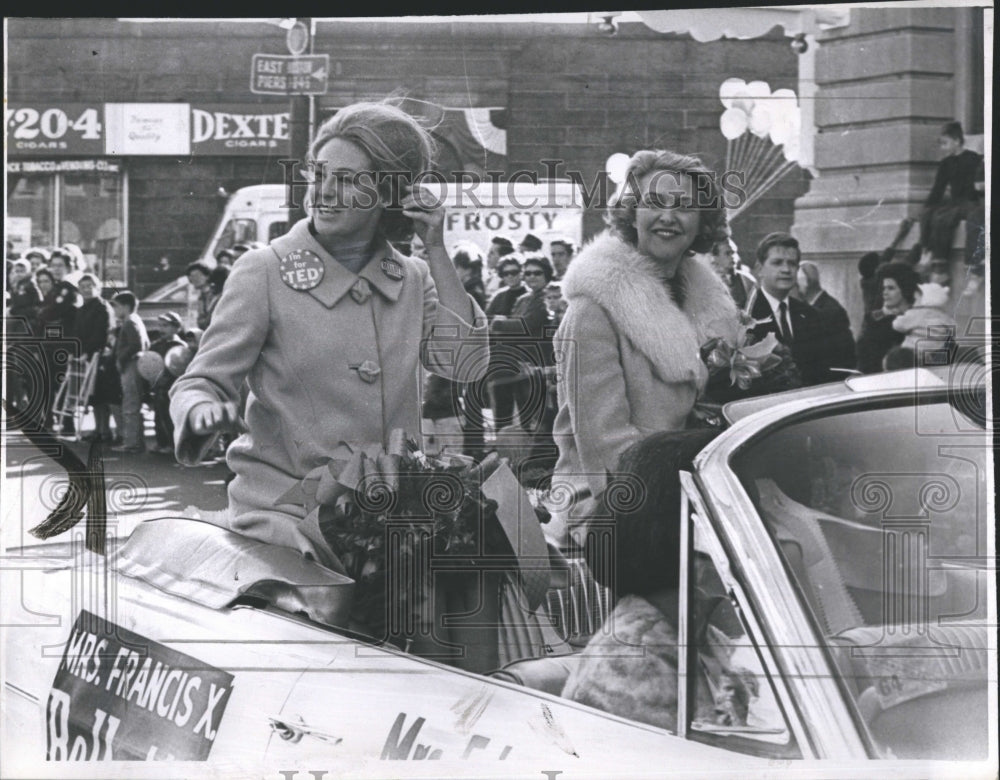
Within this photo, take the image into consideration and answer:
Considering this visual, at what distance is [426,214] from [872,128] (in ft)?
4.60

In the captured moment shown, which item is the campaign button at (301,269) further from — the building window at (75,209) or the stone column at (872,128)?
the stone column at (872,128)

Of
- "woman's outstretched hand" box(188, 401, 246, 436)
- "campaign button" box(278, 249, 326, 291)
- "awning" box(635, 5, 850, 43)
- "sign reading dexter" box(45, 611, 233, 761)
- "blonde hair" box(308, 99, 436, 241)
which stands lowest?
"sign reading dexter" box(45, 611, 233, 761)

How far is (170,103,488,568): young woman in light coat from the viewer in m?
4.61

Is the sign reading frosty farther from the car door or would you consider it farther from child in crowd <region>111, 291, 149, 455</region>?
child in crowd <region>111, 291, 149, 455</region>

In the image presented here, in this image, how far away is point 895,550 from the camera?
462 cm

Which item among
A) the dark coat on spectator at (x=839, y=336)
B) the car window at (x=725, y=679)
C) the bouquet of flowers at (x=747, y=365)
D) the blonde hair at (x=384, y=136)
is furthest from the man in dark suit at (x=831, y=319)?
the blonde hair at (x=384, y=136)

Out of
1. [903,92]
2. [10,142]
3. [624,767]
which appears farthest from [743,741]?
[10,142]

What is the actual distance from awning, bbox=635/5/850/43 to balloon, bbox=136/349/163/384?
1.83 meters

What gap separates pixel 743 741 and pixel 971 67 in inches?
86.7

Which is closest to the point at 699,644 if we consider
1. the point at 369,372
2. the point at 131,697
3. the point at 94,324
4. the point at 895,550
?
the point at 895,550

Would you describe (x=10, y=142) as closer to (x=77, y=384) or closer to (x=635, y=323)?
→ (x=77, y=384)

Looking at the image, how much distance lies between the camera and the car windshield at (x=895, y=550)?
4.59 metres

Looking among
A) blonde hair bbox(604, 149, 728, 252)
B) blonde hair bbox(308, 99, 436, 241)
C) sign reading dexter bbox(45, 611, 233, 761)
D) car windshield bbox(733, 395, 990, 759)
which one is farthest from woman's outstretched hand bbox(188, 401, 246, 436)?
car windshield bbox(733, 395, 990, 759)

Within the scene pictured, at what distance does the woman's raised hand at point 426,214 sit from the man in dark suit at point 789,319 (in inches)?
39.0
